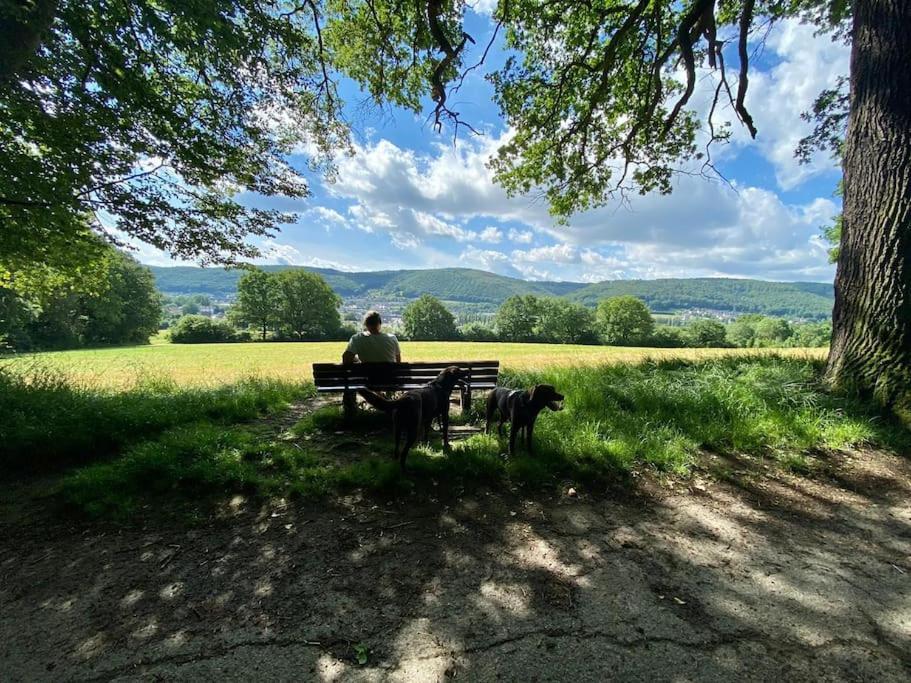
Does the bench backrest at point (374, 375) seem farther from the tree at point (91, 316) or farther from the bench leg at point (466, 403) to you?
the tree at point (91, 316)

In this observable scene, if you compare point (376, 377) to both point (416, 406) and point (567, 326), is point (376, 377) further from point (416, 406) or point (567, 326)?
point (567, 326)

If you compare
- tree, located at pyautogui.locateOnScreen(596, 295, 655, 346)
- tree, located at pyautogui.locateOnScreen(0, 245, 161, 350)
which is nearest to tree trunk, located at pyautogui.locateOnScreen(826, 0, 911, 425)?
tree, located at pyautogui.locateOnScreen(0, 245, 161, 350)

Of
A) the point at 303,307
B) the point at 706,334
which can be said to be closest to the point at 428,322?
the point at 303,307

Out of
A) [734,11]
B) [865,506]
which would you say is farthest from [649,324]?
[865,506]

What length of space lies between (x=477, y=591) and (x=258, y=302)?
66.7m

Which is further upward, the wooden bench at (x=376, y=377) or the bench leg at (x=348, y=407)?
the wooden bench at (x=376, y=377)

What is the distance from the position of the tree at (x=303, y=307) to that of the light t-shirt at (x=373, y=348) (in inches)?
2247

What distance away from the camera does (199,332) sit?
2190 inches

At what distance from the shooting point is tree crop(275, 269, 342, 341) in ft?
199

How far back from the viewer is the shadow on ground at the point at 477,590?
203 centimetres

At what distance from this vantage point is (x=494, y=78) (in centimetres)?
909

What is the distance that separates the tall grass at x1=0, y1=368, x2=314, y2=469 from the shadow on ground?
66.0 inches

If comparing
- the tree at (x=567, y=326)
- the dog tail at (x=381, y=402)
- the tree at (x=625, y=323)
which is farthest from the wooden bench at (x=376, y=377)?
the tree at (x=625, y=323)

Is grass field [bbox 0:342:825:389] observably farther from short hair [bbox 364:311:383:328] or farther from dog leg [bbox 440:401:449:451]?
dog leg [bbox 440:401:449:451]
